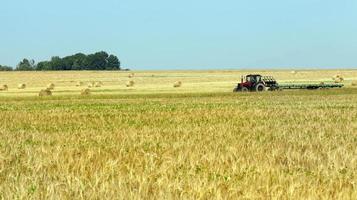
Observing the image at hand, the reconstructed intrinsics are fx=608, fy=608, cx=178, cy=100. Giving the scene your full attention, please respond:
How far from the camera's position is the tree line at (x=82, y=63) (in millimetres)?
173500

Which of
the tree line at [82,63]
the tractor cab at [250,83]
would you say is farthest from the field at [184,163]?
the tree line at [82,63]

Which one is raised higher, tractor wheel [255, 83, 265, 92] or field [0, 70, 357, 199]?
field [0, 70, 357, 199]

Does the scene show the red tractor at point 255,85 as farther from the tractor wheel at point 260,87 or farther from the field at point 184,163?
the field at point 184,163

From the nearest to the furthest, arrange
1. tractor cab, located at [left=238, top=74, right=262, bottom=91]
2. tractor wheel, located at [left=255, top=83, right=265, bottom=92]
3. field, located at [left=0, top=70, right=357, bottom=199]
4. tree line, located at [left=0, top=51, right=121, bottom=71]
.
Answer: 1. field, located at [left=0, top=70, right=357, bottom=199]
2. tractor cab, located at [left=238, top=74, right=262, bottom=91]
3. tractor wheel, located at [left=255, top=83, right=265, bottom=92]
4. tree line, located at [left=0, top=51, right=121, bottom=71]

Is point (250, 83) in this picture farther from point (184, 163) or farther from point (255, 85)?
point (184, 163)

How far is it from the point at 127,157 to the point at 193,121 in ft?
31.9

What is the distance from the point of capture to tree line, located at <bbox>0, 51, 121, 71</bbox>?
17350cm

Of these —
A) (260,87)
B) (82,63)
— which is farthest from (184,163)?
→ (82,63)

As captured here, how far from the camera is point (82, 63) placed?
176 metres

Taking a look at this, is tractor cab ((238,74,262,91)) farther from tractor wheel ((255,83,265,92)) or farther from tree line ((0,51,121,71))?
tree line ((0,51,121,71))

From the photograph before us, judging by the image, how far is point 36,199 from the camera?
6.79 meters

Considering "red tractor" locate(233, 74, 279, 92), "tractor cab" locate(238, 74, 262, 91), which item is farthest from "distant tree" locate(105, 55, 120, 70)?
"red tractor" locate(233, 74, 279, 92)

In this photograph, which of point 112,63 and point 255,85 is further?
point 112,63

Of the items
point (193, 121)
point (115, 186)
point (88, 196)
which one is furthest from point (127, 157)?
point (193, 121)
